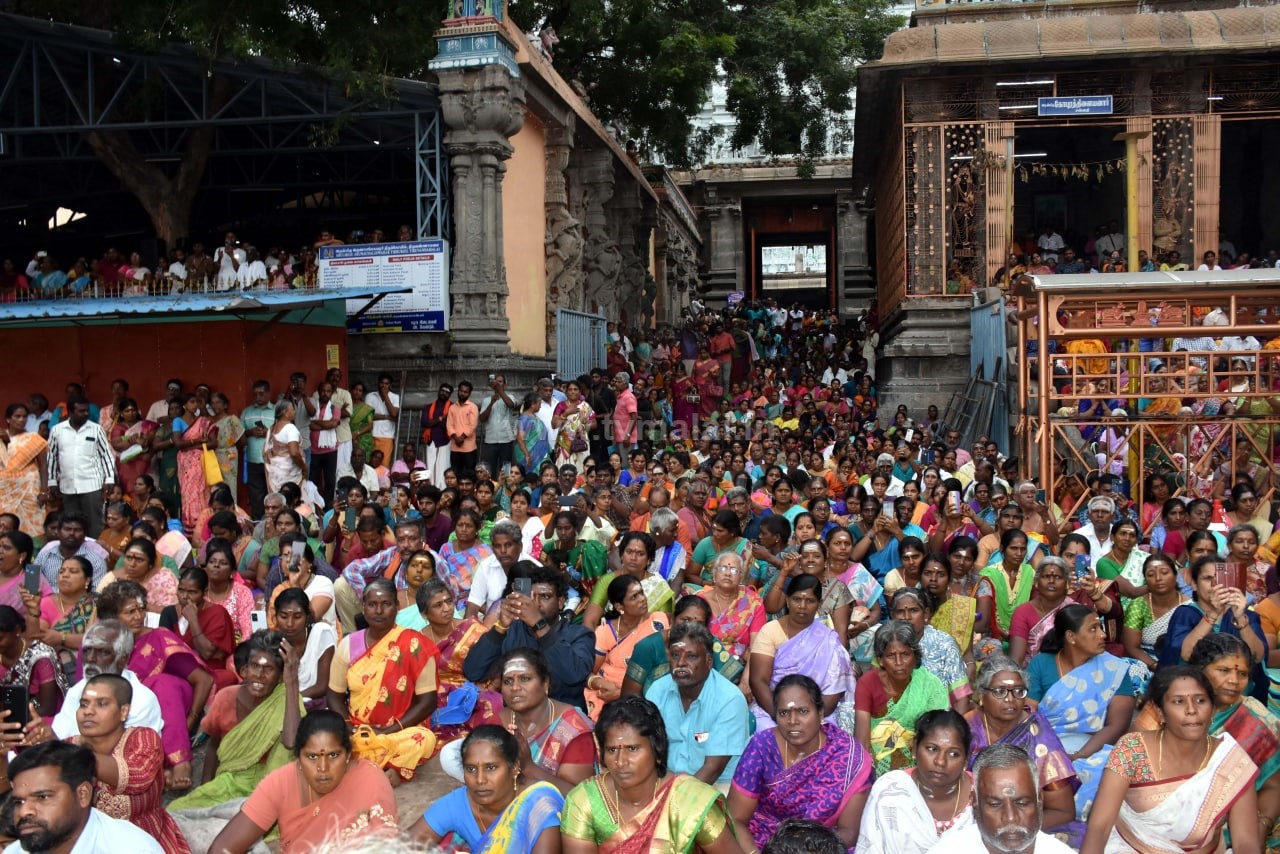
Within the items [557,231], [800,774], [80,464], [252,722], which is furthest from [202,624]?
[557,231]

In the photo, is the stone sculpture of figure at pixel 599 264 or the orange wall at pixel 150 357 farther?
the stone sculpture of figure at pixel 599 264

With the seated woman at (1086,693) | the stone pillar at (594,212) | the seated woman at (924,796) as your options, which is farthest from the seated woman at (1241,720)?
the stone pillar at (594,212)

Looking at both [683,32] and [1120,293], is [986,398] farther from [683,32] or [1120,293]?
[683,32]

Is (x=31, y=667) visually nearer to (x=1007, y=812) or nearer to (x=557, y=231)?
(x=1007, y=812)

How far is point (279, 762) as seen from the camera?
5.63 meters

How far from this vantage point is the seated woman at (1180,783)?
414cm

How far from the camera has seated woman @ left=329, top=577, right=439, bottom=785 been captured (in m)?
5.93

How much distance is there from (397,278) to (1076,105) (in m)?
9.64

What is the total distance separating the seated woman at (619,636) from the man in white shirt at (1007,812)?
8.71ft

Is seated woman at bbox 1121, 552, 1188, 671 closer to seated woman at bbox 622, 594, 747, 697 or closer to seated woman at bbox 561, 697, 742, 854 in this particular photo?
seated woman at bbox 622, 594, 747, 697

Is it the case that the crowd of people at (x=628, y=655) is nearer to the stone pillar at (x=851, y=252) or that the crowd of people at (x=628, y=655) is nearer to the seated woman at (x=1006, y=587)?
the seated woman at (x=1006, y=587)

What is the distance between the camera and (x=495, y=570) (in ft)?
24.9

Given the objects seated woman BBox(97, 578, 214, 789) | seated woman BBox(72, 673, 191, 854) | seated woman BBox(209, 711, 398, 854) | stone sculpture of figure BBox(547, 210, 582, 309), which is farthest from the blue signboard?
seated woman BBox(72, 673, 191, 854)

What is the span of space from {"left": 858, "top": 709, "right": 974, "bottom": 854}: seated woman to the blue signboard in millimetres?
14362
